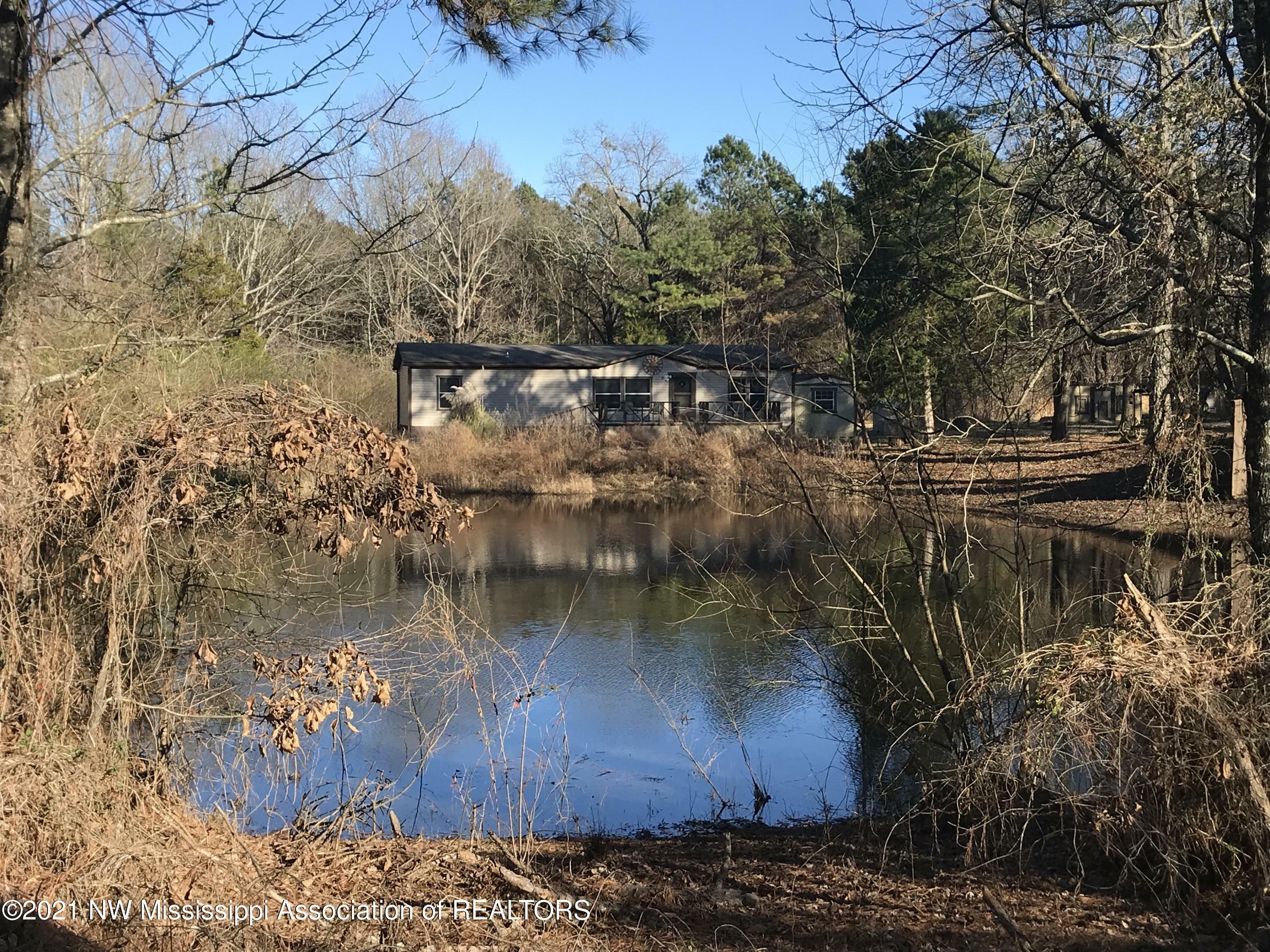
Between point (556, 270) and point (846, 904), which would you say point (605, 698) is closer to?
point (846, 904)

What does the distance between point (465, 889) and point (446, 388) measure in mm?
32488

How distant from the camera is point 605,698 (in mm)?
10367

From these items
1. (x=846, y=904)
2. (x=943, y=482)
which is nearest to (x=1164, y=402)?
(x=846, y=904)

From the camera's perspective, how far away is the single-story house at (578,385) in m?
36.6

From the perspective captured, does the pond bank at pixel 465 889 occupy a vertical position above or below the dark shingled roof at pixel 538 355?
below

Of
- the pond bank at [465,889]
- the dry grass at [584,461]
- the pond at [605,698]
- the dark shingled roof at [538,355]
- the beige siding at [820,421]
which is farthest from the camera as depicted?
the beige siding at [820,421]

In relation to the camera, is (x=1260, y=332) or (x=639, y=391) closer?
(x=1260, y=332)

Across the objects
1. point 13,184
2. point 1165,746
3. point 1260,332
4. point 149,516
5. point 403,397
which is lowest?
point 1165,746

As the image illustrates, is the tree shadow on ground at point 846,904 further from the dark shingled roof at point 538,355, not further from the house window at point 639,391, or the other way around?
the house window at point 639,391

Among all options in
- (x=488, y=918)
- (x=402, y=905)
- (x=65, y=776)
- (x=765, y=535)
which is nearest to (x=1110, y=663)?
(x=488, y=918)

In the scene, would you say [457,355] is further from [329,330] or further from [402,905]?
[402,905]

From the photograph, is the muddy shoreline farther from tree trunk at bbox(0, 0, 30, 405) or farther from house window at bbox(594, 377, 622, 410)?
house window at bbox(594, 377, 622, 410)

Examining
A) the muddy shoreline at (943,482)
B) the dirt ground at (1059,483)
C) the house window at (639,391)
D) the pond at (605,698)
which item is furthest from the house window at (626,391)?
the pond at (605,698)

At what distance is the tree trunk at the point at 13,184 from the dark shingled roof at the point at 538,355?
96.8 feet
